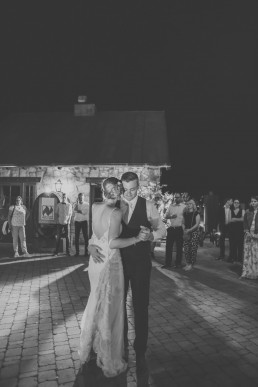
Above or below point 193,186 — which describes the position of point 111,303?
below

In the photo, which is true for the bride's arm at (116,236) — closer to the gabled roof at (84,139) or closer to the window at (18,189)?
the gabled roof at (84,139)

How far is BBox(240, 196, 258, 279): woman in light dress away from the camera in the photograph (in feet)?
24.6

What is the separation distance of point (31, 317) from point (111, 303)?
2298 mm

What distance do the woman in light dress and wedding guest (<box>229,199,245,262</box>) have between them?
171 centimetres

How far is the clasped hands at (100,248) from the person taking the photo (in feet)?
10.6

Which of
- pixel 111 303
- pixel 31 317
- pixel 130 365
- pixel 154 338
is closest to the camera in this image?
pixel 111 303

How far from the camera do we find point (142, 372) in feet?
11.2

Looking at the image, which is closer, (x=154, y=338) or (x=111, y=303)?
(x=111, y=303)

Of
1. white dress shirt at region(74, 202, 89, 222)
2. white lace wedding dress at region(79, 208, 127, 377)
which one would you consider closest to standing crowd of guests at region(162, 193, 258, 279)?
white dress shirt at region(74, 202, 89, 222)

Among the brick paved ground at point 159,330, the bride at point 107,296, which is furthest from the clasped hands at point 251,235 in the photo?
the bride at point 107,296

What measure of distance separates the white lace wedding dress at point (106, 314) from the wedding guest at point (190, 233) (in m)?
5.31

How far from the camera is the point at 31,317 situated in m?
5.12

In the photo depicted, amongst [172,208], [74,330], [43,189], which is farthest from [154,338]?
[43,189]

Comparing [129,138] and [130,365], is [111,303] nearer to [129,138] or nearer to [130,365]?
[130,365]
